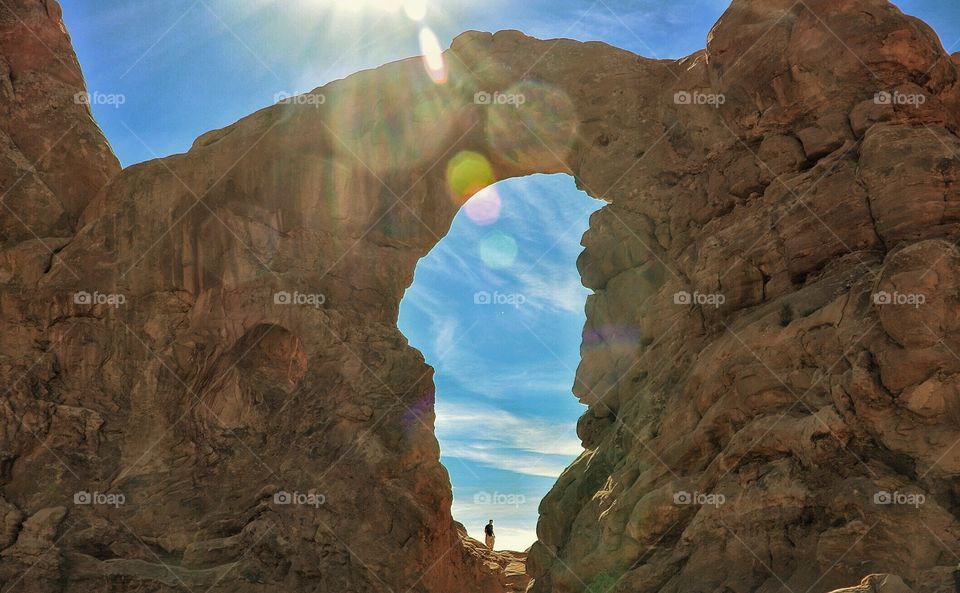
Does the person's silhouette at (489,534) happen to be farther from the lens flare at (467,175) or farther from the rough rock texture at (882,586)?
the rough rock texture at (882,586)

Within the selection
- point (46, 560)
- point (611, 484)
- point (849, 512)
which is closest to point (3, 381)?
point (46, 560)

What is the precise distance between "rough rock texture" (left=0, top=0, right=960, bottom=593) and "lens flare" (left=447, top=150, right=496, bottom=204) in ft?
0.21

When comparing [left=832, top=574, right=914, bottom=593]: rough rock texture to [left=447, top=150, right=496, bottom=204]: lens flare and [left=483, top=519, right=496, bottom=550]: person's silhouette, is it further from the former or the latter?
[left=483, top=519, right=496, bottom=550]: person's silhouette

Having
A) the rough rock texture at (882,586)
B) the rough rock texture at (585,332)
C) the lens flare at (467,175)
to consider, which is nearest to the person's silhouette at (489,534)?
the rough rock texture at (585,332)

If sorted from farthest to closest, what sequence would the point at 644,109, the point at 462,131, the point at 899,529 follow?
the point at 462,131
the point at 644,109
the point at 899,529

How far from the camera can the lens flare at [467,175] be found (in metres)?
24.5

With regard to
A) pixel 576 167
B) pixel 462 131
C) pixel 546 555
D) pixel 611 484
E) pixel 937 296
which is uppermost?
pixel 462 131

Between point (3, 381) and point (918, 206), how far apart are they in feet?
65.9

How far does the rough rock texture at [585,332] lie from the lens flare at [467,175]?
0.06m

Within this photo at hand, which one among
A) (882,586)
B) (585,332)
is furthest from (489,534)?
(882,586)

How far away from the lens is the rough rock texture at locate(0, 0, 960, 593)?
13734mm

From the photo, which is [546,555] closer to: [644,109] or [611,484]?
[611,484]

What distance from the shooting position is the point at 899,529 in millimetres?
12242

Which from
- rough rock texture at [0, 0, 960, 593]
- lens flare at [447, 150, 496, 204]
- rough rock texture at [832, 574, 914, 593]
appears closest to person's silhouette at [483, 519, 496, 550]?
rough rock texture at [0, 0, 960, 593]
